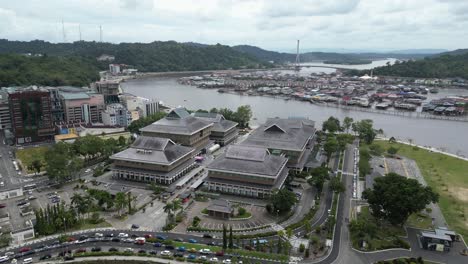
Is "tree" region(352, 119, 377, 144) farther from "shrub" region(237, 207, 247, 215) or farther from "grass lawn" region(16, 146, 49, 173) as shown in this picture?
"grass lawn" region(16, 146, 49, 173)

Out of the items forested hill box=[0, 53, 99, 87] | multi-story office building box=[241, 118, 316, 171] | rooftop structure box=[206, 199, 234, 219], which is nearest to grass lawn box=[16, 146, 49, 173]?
rooftop structure box=[206, 199, 234, 219]

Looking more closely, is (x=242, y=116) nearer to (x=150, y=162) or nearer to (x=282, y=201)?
(x=150, y=162)

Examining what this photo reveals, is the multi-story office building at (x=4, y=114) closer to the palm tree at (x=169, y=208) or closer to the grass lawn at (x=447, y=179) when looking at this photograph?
the palm tree at (x=169, y=208)

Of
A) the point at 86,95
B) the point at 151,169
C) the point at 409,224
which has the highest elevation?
the point at 86,95

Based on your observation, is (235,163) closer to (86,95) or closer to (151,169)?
(151,169)

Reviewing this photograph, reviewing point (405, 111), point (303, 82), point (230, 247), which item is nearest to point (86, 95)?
point (230, 247)

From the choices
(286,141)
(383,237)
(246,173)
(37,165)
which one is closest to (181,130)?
(286,141)
